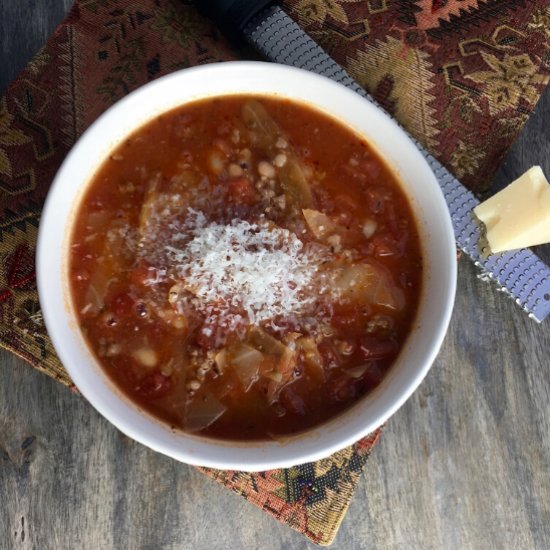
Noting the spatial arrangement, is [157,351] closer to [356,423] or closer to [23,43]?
[356,423]

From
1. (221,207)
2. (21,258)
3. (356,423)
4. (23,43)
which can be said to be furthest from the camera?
(23,43)

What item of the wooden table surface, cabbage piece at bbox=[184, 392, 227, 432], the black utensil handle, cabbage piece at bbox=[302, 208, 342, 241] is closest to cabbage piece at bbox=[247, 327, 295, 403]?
cabbage piece at bbox=[184, 392, 227, 432]

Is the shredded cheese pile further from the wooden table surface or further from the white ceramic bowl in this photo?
the wooden table surface

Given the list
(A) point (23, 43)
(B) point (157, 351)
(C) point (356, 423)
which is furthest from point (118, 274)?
(A) point (23, 43)

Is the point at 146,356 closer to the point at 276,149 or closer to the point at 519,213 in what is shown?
the point at 276,149

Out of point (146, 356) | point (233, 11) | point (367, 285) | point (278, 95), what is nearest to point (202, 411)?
point (146, 356)

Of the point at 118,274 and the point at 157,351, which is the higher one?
the point at 118,274

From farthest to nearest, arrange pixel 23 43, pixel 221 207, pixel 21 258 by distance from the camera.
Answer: pixel 23 43 → pixel 21 258 → pixel 221 207
